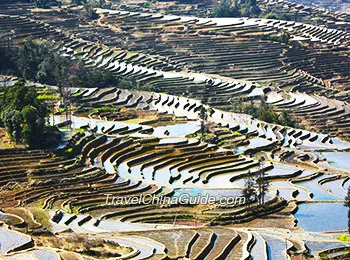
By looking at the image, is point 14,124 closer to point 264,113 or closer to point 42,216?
point 42,216

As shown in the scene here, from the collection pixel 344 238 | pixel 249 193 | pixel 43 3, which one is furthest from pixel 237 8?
pixel 344 238

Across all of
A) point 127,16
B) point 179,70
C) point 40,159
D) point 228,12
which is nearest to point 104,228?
point 40,159

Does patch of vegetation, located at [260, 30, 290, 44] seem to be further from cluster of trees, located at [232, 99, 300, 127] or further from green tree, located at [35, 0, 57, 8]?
green tree, located at [35, 0, 57, 8]

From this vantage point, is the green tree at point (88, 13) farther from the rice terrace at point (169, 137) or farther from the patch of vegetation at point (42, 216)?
the patch of vegetation at point (42, 216)

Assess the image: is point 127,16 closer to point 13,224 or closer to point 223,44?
point 223,44

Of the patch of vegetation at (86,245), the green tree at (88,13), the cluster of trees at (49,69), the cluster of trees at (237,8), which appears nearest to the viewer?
the patch of vegetation at (86,245)

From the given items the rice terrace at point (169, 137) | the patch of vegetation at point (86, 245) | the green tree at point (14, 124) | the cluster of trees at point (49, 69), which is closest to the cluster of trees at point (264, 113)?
Answer: the rice terrace at point (169, 137)

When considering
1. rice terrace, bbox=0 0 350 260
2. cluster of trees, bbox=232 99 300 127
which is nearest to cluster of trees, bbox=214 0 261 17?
rice terrace, bbox=0 0 350 260
